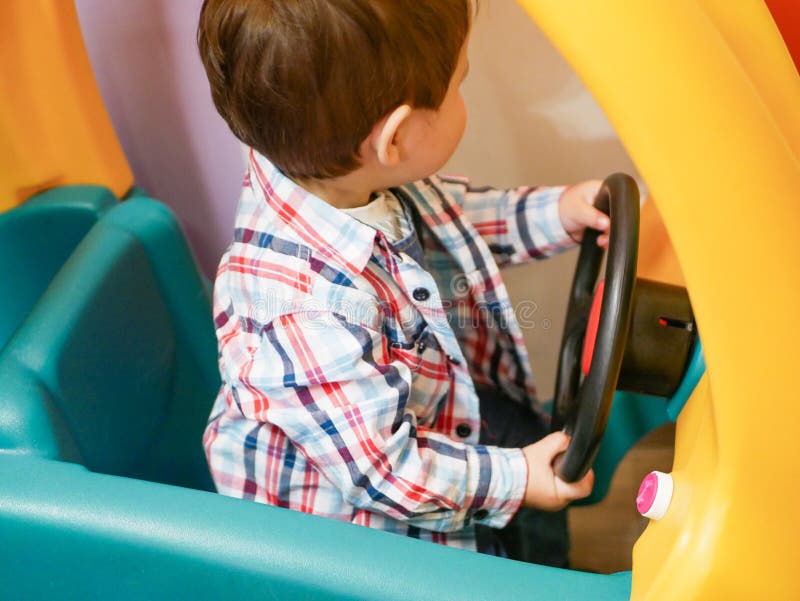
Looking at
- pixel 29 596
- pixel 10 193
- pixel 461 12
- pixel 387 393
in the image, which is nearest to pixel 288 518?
pixel 387 393

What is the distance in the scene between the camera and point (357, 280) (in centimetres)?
68

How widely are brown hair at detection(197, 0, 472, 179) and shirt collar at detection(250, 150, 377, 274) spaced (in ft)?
0.15

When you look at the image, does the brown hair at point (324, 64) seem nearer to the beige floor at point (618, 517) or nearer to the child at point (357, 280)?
the child at point (357, 280)

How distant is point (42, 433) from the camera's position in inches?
25.3

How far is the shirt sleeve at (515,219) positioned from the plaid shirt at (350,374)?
54 millimetres

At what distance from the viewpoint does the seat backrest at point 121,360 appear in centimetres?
68

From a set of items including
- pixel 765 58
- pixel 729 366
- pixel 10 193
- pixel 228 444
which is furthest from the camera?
pixel 10 193

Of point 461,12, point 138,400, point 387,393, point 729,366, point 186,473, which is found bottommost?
point 186,473

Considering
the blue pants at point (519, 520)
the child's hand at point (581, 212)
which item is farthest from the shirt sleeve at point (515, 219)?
the blue pants at point (519, 520)

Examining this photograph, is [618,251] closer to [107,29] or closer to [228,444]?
[228,444]

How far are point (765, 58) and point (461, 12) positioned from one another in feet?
0.72

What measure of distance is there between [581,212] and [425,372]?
0.23 metres

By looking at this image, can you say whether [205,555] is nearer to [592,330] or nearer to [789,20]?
[592,330]

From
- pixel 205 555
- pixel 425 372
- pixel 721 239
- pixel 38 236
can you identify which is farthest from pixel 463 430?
pixel 38 236
